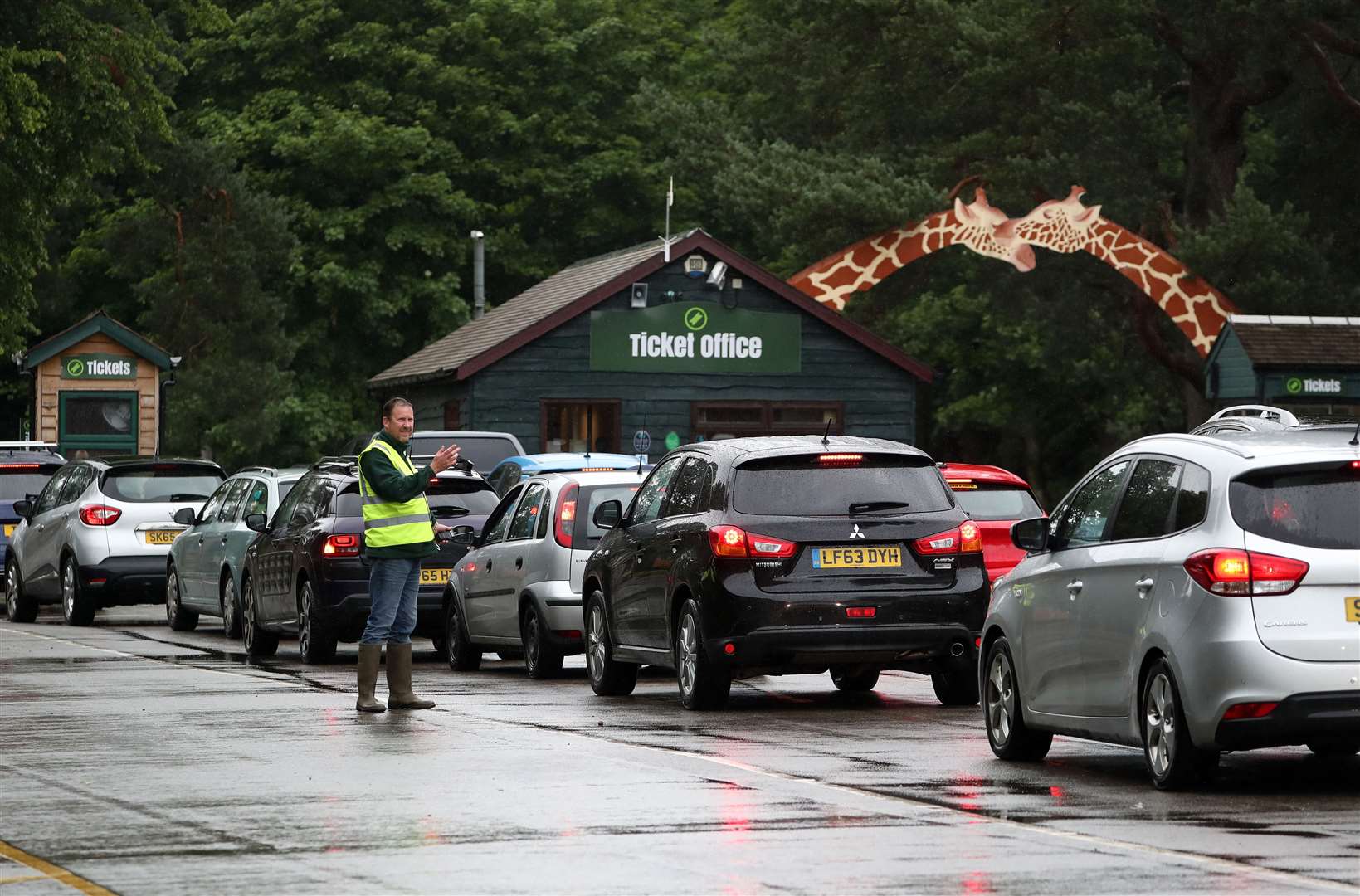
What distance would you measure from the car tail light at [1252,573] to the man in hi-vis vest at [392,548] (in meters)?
6.00

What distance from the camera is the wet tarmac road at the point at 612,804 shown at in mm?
8531

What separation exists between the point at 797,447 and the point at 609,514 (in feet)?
6.74

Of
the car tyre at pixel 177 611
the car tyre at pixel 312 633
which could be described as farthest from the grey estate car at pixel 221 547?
the car tyre at pixel 312 633

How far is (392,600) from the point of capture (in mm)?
15883

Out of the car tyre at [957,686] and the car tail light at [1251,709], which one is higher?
the car tail light at [1251,709]

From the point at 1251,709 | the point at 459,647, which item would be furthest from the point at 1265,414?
the point at 459,647

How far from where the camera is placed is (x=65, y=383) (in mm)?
49969

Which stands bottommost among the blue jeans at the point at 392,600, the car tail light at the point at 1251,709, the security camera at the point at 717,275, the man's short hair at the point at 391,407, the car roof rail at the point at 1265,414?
the car tail light at the point at 1251,709

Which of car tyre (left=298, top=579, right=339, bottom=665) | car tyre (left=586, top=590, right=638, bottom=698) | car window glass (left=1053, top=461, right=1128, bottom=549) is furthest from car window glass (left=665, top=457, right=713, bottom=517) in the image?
car tyre (left=298, top=579, right=339, bottom=665)

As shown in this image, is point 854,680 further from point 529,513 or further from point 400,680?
point 400,680

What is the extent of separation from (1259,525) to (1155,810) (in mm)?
1302

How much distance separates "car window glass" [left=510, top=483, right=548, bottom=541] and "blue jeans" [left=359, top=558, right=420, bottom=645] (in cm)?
381

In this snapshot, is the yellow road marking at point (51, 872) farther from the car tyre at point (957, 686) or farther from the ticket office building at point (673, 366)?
the ticket office building at point (673, 366)

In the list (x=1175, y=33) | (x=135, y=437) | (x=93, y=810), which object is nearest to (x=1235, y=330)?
(x=1175, y=33)
